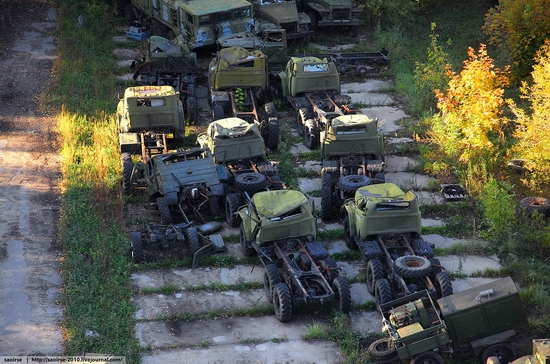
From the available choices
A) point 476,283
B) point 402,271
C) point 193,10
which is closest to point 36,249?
point 402,271

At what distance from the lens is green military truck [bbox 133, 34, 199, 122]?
2646cm

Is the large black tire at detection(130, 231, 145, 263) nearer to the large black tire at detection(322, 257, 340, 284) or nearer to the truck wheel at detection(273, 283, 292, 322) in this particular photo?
the truck wheel at detection(273, 283, 292, 322)

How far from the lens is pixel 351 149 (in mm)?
21469

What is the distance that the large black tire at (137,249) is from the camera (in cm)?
1788

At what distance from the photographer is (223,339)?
15680 mm

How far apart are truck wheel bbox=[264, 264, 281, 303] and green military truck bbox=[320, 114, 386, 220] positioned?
4.13 m

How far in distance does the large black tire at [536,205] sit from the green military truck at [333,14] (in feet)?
45.1

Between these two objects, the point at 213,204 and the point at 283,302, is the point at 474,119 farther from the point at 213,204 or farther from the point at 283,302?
the point at 283,302

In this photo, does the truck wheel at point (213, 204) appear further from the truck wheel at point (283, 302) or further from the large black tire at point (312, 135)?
the large black tire at point (312, 135)

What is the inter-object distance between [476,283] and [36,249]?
30.6 ft

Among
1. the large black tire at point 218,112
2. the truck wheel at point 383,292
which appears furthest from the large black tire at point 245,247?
the large black tire at point 218,112

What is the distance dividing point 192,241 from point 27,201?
195 inches

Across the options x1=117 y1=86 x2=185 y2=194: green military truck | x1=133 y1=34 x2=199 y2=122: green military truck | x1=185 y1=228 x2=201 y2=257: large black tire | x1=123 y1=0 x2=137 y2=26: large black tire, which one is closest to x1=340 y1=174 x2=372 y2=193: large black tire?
x1=185 y1=228 x2=201 y2=257: large black tire

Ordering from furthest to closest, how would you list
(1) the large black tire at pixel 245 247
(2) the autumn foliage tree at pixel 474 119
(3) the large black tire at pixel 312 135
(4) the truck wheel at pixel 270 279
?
(3) the large black tire at pixel 312 135 → (2) the autumn foliage tree at pixel 474 119 → (1) the large black tire at pixel 245 247 → (4) the truck wheel at pixel 270 279
